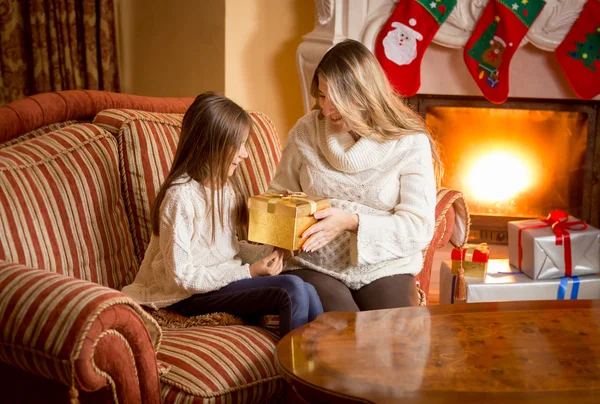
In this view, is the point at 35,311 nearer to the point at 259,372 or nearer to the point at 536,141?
the point at 259,372

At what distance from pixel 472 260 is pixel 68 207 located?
127 cm

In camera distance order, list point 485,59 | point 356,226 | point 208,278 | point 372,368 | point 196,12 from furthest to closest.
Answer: point 196,12 → point 485,59 → point 356,226 → point 208,278 → point 372,368

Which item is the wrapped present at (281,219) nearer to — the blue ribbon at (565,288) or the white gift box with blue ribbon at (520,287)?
the white gift box with blue ribbon at (520,287)

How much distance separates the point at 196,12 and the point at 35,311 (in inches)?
86.6

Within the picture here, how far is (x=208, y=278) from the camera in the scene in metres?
1.81

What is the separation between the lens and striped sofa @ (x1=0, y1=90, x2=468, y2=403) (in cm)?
140

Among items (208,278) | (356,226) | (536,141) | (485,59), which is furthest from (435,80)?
(208,278)

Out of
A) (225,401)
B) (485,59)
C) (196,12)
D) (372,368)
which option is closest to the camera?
(372,368)

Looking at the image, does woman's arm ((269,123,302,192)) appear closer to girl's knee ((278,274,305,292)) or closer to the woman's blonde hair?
the woman's blonde hair

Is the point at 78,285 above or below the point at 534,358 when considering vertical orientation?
above

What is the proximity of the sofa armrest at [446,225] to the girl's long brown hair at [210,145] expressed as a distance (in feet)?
2.23

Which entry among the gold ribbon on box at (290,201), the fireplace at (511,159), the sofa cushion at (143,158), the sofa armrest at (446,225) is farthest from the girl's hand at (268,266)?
the fireplace at (511,159)

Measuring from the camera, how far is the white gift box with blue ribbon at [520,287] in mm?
2479

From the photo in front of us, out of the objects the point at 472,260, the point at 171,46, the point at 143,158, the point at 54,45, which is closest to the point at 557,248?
the point at 472,260
